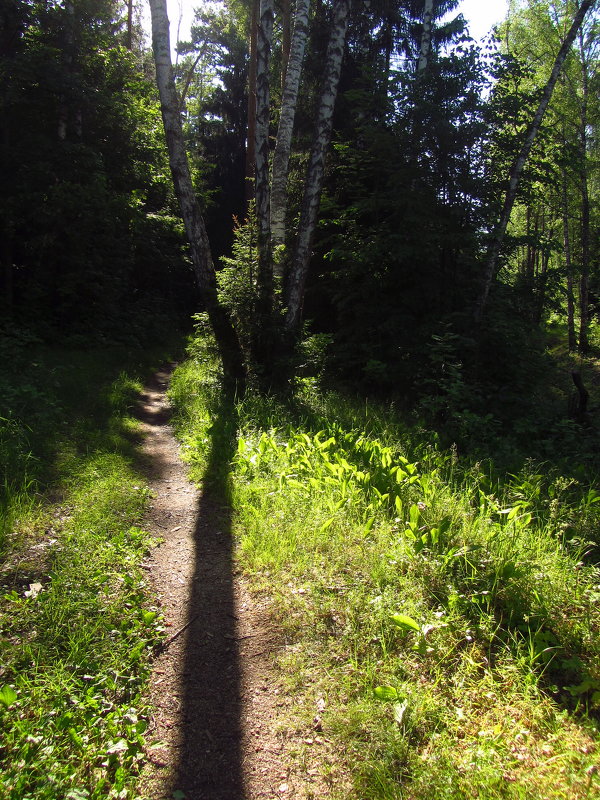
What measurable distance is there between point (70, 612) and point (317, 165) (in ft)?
30.9

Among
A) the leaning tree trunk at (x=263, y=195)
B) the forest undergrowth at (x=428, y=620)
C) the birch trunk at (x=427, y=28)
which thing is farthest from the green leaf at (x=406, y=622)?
the birch trunk at (x=427, y=28)

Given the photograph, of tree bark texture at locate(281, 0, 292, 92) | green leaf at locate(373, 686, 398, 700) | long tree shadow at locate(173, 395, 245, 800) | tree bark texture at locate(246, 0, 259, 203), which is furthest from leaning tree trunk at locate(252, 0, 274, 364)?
green leaf at locate(373, 686, 398, 700)

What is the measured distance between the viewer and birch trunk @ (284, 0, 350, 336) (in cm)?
938

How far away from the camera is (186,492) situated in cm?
554

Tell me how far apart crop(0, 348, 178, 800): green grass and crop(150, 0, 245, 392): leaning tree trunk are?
331 centimetres

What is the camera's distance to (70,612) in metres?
3.11

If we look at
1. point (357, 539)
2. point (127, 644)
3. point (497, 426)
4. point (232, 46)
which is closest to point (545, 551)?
point (357, 539)

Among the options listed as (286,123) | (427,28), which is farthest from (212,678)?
(427,28)

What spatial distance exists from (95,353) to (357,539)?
A: 933 cm

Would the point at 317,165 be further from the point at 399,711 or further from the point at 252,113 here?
the point at 399,711

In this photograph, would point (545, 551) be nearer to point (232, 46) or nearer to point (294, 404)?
point (294, 404)

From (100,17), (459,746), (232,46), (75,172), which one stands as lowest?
(459,746)

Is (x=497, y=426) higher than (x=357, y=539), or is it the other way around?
(x=497, y=426)

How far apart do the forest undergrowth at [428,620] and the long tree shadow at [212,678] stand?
26cm
